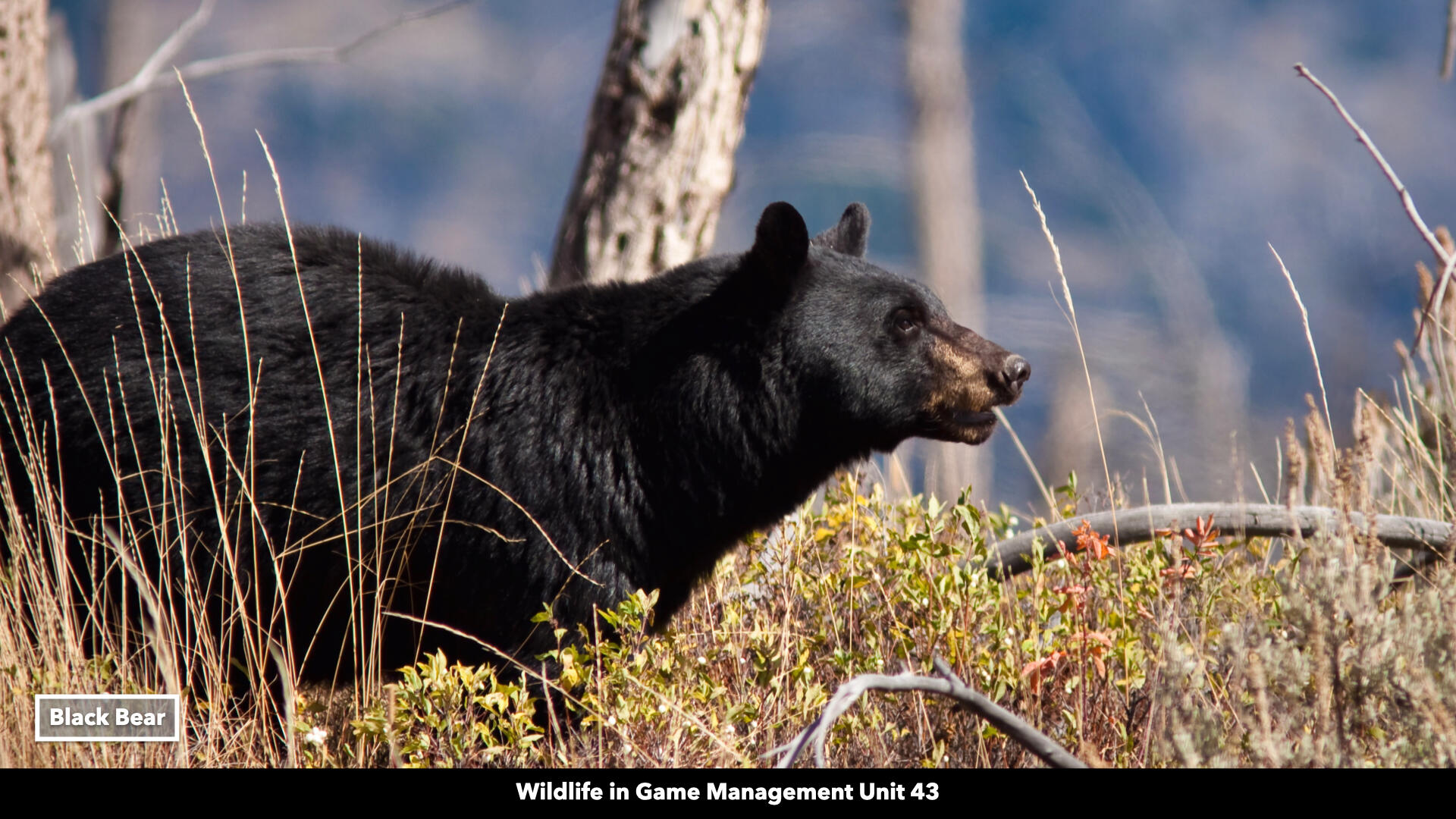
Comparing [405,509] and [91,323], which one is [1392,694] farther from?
[91,323]

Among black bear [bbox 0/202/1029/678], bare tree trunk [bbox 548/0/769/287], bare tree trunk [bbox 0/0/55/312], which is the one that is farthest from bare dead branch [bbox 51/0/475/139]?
black bear [bbox 0/202/1029/678]

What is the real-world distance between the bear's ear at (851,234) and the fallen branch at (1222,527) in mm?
1193

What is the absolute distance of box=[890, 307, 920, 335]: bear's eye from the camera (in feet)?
12.0

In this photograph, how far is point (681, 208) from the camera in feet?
17.7

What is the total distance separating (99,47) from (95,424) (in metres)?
13.8

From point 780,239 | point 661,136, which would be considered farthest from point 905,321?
point 661,136

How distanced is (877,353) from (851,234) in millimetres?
733

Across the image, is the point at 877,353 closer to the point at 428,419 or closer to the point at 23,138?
the point at 428,419

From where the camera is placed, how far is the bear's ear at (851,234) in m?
4.17

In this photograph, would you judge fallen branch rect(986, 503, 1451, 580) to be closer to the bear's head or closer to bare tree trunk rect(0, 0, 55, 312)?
the bear's head

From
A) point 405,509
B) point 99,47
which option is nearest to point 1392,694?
point 405,509

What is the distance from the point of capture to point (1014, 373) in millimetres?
3648

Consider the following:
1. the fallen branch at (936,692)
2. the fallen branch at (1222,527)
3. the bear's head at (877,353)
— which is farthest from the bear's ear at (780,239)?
the fallen branch at (936,692)
